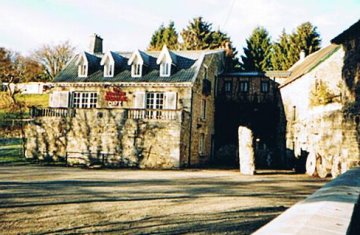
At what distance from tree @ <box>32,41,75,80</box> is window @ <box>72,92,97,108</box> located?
31.9m

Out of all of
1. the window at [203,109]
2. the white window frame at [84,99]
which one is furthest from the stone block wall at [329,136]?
the white window frame at [84,99]

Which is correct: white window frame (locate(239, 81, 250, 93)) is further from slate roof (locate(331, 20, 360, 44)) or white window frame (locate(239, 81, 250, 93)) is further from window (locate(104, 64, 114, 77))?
slate roof (locate(331, 20, 360, 44))

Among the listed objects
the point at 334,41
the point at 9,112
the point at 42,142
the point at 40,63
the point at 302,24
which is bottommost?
the point at 42,142

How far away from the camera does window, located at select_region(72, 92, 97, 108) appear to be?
1137 inches

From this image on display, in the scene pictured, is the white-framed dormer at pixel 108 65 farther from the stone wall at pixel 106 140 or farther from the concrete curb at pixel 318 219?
the concrete curb at pixel 318 219

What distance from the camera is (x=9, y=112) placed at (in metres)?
38.7

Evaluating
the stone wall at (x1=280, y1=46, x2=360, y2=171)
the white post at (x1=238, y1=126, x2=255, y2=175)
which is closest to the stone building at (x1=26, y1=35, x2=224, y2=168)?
the white post at (x1=238, y1=126, x2=255, y2=175)

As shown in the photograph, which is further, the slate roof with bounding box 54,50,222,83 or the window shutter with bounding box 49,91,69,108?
the window shutter with bounding box 49,91,69,108

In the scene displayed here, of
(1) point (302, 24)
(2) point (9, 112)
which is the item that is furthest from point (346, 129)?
(1) point (302, 24)

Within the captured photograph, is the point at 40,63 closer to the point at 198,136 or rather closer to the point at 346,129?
the point at 198,136

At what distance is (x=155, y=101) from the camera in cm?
2744

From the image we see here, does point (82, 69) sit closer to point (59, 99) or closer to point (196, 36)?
point (59, 99)

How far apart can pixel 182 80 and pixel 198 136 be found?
4161 millimetres

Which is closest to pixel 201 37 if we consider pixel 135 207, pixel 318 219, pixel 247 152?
pixel 247 152
